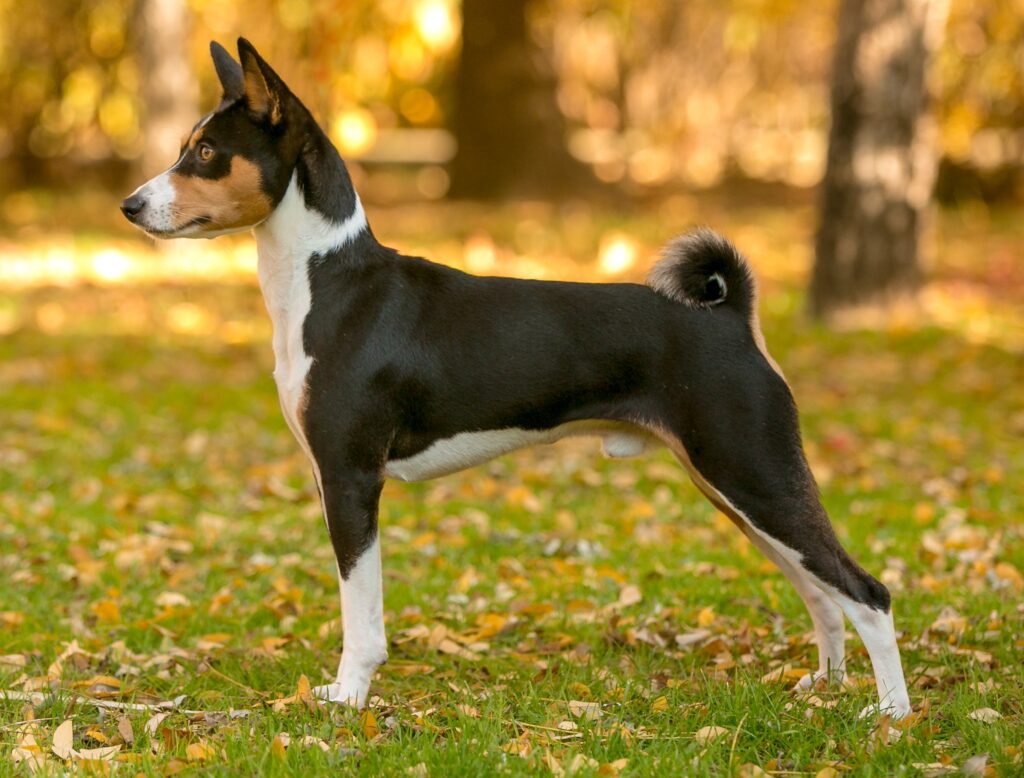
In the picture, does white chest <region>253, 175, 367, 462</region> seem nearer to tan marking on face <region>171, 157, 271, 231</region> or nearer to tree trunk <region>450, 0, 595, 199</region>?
tan marking on face <region>171, 157, 271, 231</region>

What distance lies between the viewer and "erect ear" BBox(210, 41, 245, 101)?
164 inches

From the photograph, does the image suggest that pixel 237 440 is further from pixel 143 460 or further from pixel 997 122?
pixel 997 122

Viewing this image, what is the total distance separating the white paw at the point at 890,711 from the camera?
390 centimetres

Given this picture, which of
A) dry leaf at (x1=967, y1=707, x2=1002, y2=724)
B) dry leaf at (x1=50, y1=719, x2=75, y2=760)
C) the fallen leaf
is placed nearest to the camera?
the fallen leaf

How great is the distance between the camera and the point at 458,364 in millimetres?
4137

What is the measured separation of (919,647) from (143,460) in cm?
478

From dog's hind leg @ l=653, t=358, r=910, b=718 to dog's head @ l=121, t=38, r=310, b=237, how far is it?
4.96ft

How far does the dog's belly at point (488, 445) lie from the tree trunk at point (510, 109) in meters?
14.6

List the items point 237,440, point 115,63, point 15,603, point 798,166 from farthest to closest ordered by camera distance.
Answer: point 798,166
point 115,63
point 237,440
point 15,603

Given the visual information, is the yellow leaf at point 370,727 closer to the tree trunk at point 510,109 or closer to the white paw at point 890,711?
the white paw at point 890,711

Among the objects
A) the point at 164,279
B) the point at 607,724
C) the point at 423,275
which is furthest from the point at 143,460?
the point at 164,279

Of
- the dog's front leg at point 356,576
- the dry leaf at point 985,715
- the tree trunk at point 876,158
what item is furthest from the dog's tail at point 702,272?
the tree trunk at point 876,158

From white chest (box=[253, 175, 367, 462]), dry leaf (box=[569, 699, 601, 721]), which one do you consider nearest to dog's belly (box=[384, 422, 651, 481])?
white chest (box=[253, 175, 367, 462])

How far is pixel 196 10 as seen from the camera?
19.8 m
